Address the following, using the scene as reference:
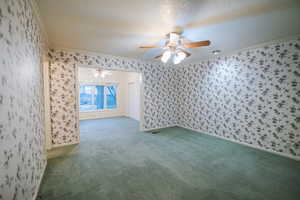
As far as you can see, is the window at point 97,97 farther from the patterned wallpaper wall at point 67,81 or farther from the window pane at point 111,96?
the patterned wallpaper wall at point 67,81

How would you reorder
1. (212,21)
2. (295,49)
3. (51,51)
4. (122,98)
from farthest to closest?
(122,98) < (51,51) < (295,49) < (212,21)

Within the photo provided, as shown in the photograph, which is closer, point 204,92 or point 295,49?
point 295,49

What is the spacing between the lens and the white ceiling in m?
1.68

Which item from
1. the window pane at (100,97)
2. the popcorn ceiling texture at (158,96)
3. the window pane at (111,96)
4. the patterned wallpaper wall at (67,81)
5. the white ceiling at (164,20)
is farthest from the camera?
the window pane at (111,96)

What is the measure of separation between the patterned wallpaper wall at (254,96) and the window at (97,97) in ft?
15.3

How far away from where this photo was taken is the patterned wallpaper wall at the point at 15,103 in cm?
94

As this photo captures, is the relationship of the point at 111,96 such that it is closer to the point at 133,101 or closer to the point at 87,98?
the point at 87,98

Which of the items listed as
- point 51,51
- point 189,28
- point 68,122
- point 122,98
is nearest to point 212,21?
point 189,28

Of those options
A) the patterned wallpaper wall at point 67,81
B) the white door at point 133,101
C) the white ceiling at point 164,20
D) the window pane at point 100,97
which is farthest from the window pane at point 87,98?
the white ceiling at point 164,20

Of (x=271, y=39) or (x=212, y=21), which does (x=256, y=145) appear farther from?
(x=212, y=21)

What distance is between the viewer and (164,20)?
6.61ft

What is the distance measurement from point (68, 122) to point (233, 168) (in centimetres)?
380

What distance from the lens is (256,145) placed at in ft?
10.5

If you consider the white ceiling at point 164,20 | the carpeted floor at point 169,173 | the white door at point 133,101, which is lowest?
the carpeted floor at point 169,173
